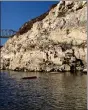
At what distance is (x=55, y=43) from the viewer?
72.2 m

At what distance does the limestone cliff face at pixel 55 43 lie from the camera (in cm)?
6750

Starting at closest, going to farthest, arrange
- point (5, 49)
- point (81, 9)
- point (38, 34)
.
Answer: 1. point (81, 9)
2. point (38, 34)
3. point (5, 49)

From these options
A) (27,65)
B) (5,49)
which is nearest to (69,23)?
(27,65)

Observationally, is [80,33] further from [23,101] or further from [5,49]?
[23,101]

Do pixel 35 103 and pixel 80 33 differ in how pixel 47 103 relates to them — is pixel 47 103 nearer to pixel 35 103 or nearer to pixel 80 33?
pixel 35 103

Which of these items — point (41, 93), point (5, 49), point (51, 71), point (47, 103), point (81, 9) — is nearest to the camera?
point (47, 103)

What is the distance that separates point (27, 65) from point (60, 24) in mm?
12640

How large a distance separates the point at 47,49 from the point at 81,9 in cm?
1257

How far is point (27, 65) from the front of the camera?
73562 millimetres

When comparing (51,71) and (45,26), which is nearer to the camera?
(51,71)

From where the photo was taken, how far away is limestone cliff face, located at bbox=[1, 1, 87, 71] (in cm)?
6750

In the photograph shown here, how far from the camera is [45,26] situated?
3036 inches

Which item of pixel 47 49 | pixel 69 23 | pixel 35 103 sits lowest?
pixel 35 103

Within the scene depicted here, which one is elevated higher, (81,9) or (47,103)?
(81,9)
